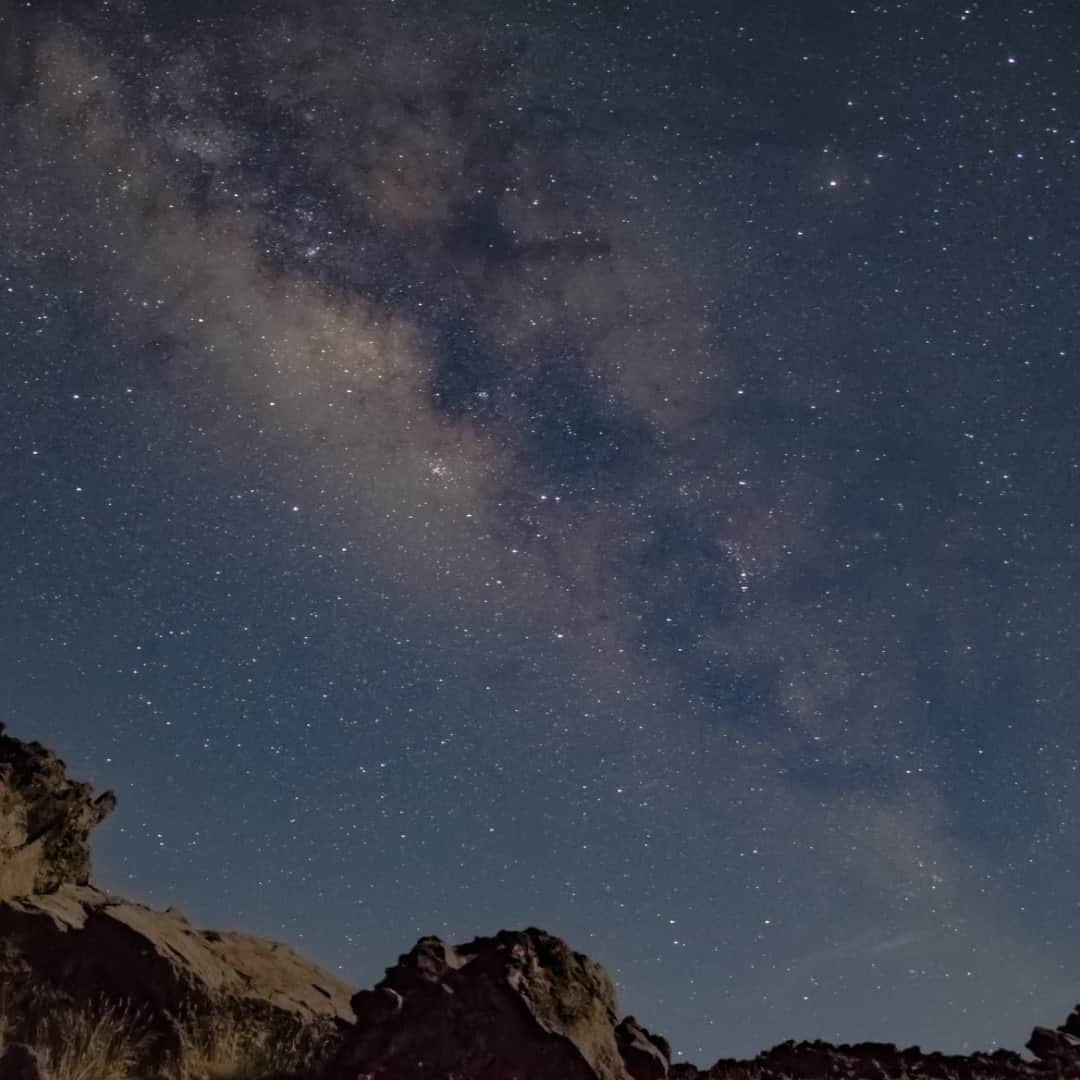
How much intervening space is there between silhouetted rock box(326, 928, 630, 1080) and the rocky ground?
0.01 m

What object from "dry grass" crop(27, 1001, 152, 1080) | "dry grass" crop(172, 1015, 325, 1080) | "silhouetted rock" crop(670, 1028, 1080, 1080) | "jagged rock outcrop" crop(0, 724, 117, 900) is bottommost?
"dry grass" crop(27, 1001, 152, 1080)

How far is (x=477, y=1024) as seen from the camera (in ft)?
19.2

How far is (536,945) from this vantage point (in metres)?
6.49

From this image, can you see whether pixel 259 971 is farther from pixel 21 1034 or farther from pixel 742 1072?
pixel 742 1072

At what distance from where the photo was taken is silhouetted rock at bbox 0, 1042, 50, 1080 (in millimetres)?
5258

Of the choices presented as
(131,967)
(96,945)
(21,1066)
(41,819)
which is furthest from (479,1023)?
(41,819)

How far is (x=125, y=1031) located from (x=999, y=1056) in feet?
26.5

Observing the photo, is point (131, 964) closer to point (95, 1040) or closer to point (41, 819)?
point (95, 1040)

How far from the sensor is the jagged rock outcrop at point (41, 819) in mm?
8703

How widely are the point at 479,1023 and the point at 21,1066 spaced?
2797 millimetres

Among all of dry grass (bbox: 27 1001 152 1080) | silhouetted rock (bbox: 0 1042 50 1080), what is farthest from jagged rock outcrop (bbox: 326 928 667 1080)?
dry grass (bbox: 27 1001 152 1080)

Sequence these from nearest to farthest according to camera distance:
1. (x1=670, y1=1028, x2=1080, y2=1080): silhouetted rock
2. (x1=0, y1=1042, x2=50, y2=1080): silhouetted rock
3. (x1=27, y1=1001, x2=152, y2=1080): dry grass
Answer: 1. (x1=0, y1=1042, x2=50, y2=1080): silhouetted rock
2. (x1=27, y1=1001, x2=152, y2=1080): dry grass
3. (x1=670, y1=1028, x2=1080, y2=1080): silhouetted rock

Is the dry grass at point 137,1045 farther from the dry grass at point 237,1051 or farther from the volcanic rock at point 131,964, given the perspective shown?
the volcanic rock at point 131,964

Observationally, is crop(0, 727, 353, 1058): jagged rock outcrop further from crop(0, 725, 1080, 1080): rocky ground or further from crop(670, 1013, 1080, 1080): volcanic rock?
crop(670, 1013, 1080, 1080): volcanic rock
